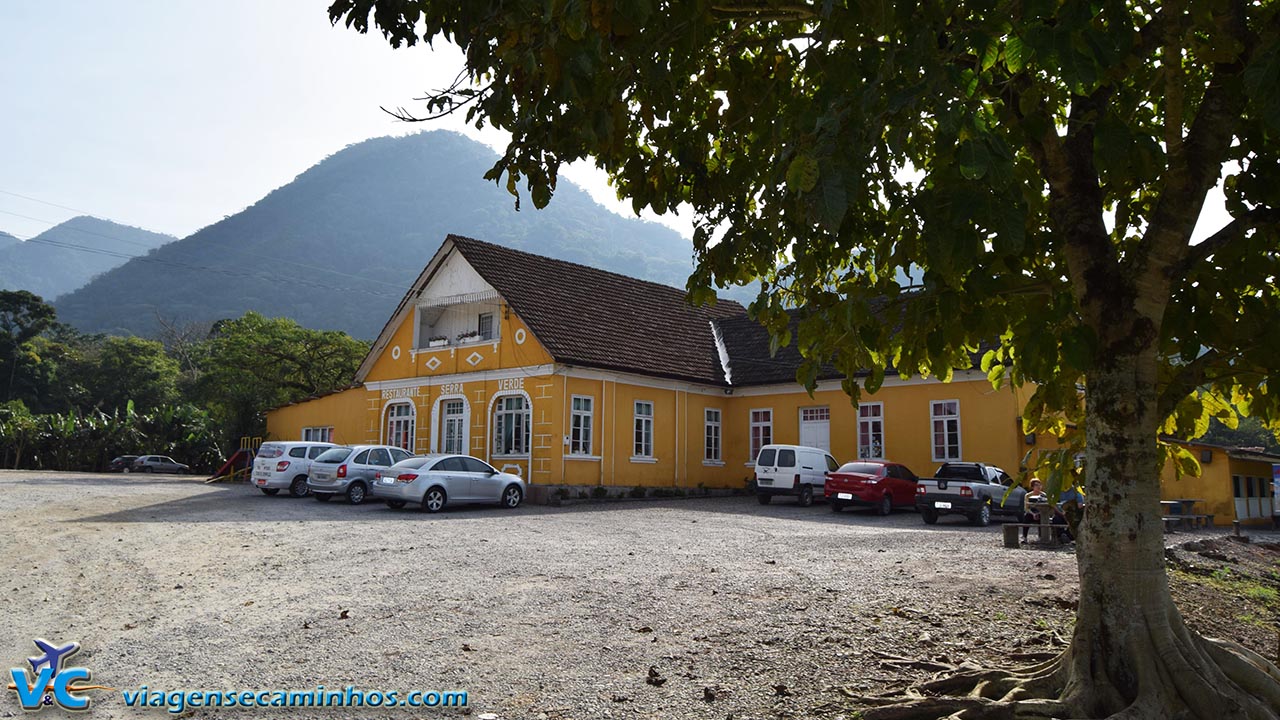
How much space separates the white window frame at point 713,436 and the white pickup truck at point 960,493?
10.7 metres

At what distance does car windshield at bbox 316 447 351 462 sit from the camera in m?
23.3

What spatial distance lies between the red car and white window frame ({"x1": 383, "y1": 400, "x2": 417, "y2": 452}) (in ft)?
49.0

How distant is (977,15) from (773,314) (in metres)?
2.51

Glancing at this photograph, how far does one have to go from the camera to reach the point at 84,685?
5.72m

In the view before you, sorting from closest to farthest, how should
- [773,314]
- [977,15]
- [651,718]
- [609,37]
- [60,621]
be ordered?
[977,15] < [609,37] < [651,718] < [773,314] < [60,621]

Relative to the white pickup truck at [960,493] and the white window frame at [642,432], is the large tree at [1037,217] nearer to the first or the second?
the white pickup truck at [960,493]

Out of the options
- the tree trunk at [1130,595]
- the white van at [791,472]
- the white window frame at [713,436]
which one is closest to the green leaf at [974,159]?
the tree trunk at [1130,595]

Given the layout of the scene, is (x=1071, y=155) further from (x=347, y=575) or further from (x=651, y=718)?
(x=347, y=575)

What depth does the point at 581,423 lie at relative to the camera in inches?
1025

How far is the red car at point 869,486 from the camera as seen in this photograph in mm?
22250

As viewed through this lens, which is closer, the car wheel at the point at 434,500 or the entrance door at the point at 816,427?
the car wheel at the point at 434,500

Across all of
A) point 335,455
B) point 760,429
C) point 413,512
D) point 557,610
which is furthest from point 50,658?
point 760,429

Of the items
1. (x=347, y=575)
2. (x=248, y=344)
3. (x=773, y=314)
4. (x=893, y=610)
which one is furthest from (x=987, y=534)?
(x=248, y=344)

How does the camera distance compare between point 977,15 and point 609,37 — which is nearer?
point 977,15
